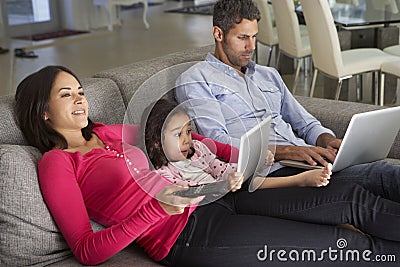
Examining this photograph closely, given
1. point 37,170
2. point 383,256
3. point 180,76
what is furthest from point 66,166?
point 383,256

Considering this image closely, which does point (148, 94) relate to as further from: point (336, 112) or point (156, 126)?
point (336, 112)

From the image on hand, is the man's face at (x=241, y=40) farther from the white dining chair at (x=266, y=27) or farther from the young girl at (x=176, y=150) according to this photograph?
the white dining chair at (x=266, y=27)

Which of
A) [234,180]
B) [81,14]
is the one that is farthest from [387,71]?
[81,14]

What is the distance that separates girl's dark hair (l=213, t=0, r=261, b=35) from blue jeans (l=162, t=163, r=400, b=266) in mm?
707

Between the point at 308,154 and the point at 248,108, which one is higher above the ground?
the point at 248,108

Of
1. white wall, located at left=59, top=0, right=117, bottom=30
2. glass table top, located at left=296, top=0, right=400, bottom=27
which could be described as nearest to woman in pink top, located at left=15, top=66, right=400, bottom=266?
glass table top, located at left=296, top=0, right=400, bottom=27

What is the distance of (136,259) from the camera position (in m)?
1.93

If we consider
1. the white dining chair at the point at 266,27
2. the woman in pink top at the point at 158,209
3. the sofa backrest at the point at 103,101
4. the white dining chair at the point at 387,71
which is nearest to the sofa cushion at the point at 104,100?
the sofa backrest at the point at 103,101

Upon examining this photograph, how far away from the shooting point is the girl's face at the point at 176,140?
1812 mm

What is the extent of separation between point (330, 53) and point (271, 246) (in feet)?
8.07

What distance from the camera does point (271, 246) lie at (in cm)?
185

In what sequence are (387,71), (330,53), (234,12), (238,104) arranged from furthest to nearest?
(387,71) → (330,53) → (234,12) → (238,104)

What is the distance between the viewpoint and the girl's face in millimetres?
1812

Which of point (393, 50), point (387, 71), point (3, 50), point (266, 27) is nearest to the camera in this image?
point (387, 71)
